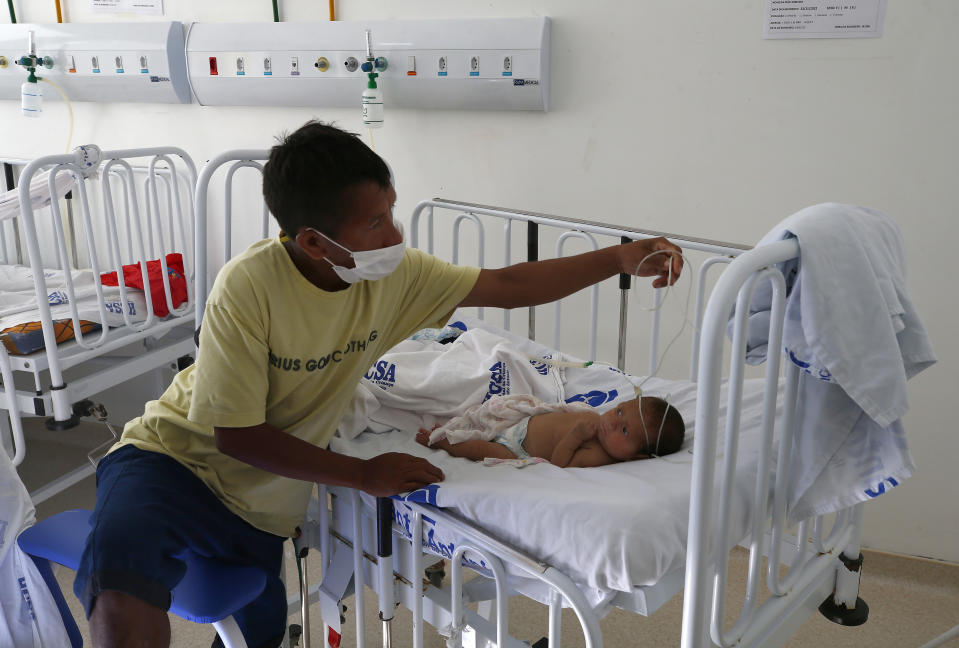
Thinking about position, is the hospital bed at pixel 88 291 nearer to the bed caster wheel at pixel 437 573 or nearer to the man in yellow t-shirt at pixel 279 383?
the man in yellow t-shirt at pixel 279 383

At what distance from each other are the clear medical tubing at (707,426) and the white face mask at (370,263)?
0.59 meters

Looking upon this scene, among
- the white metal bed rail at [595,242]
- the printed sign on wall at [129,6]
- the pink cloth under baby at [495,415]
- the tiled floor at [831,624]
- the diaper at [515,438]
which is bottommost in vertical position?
the tiled floor at [831,624]

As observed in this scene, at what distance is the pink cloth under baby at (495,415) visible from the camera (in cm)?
168

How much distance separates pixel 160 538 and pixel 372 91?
1.82 metres

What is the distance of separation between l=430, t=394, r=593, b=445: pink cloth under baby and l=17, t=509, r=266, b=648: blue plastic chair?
48 cm

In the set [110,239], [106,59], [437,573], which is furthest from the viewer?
[106,59]

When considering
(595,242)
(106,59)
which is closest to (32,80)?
(106,59)

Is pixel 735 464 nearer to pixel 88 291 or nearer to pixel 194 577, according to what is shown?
pixel 194 577

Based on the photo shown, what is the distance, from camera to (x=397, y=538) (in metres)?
1.57

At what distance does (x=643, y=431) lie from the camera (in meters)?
1.56

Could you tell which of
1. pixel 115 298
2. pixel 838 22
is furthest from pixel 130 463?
pixel 838 22

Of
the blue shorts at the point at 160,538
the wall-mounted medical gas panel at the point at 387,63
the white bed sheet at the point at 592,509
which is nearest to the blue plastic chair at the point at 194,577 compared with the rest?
the blue shorts at the point at 160,538

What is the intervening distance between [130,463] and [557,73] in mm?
1818

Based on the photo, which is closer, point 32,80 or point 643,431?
point 643,431
